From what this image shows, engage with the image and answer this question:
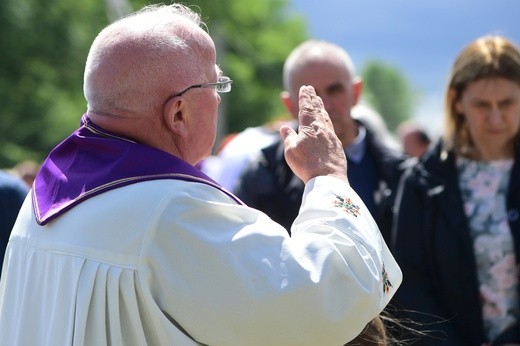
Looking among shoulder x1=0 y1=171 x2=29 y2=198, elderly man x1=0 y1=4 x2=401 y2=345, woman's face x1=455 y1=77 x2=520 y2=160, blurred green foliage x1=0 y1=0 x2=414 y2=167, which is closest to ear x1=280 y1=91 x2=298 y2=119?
woman's face x1=455 y1=77 x2=520 y2=160

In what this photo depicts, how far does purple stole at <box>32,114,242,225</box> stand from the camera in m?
2.21

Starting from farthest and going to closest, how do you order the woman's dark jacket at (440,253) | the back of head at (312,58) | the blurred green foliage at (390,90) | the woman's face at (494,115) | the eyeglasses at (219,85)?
the blurred green foliage at (390,90)
the back of head at (312,58)
the woman's face at (494,115)
the woman's dark jacket at (440,253)
the eyeglasses at (219,85)

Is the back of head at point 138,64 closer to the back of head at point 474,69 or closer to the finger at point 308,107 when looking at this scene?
the finger at point 308,107

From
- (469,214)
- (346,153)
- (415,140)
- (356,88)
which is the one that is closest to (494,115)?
(469,214)

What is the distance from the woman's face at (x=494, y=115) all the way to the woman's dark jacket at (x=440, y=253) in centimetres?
9

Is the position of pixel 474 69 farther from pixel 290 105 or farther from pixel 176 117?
pixel 176 117

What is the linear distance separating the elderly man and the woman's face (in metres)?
1.61

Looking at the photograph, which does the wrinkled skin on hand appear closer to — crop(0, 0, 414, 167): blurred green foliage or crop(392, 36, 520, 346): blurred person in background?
crop(392, 36, 520, 346): blurred person in background

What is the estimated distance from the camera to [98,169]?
7.38 ft

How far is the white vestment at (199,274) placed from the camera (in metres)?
2.09

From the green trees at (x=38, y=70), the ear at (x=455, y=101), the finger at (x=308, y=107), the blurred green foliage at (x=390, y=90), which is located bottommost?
the blurred green foliage at (x=390, y=90)

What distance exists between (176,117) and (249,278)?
0.49 m

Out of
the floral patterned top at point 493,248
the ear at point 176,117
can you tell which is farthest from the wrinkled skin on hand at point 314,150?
the floral patterned top at point 493,248

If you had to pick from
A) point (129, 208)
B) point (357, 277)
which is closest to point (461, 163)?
point (357, 277)
